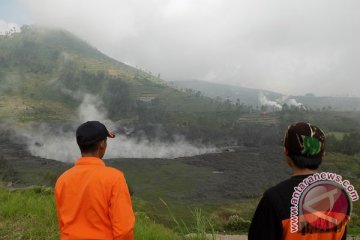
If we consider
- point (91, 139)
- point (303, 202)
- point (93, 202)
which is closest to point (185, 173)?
point (91, 139)

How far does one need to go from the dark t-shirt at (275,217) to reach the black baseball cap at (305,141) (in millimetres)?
260

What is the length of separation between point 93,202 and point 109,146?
102 meters

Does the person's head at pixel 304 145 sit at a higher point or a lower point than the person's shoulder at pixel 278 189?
higher

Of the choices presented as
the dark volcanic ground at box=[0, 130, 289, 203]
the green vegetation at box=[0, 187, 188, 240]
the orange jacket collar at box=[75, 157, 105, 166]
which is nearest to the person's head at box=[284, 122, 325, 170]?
the orange jacket collar at box=[75, 157, 105, 166]

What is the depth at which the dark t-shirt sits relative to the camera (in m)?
2.63

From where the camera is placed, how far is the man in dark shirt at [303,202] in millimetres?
2650

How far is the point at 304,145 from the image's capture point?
110 inches

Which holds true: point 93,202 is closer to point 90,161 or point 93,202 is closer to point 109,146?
point 90,161

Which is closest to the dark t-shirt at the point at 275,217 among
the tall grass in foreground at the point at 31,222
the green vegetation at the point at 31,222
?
the tall grass in foreground at the point at 31,222

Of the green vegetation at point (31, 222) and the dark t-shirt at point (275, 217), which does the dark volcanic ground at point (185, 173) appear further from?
the dark t-shirt at point (275, 217)

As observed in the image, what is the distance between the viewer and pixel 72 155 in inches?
3529

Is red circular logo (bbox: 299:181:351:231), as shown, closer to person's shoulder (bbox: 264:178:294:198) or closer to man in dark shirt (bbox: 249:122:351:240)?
man in dark shirt (bbox: 249:122:351:240)

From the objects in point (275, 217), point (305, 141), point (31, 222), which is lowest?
point (31, 222)

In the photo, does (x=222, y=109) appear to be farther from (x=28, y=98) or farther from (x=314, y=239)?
(x=314, y=239)
